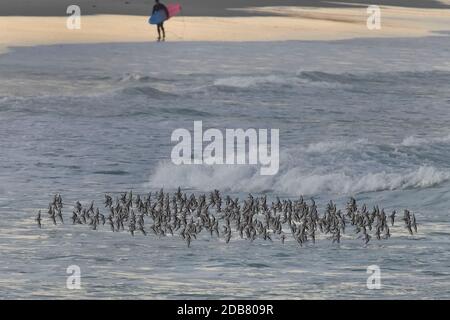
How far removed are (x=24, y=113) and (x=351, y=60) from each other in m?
17.1

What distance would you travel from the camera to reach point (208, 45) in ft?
161

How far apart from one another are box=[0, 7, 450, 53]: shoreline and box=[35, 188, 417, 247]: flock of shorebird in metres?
25.7

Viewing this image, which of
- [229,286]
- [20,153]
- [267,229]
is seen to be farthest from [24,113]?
[229,286]

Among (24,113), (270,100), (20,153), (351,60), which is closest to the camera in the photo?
(20,153)

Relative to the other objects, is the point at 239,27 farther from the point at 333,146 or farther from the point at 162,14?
the point at 333,146

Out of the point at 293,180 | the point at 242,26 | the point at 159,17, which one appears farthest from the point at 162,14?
the point at 293,180

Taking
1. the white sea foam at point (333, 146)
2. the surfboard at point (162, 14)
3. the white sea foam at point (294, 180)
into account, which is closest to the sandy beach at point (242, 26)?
the surfboard at point (162, 14)

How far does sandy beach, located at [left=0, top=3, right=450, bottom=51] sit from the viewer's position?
→ 163 ft

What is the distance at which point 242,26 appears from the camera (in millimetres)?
56156

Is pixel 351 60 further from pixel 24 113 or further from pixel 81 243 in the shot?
pixel 81 243

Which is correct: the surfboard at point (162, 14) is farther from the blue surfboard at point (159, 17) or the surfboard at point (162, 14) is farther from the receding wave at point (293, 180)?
the receding wave at point (293, 180)

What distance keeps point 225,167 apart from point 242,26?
31654mm

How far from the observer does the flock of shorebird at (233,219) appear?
18.8 m

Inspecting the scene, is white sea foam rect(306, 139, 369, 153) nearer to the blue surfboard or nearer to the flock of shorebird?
the flock of shorebird
